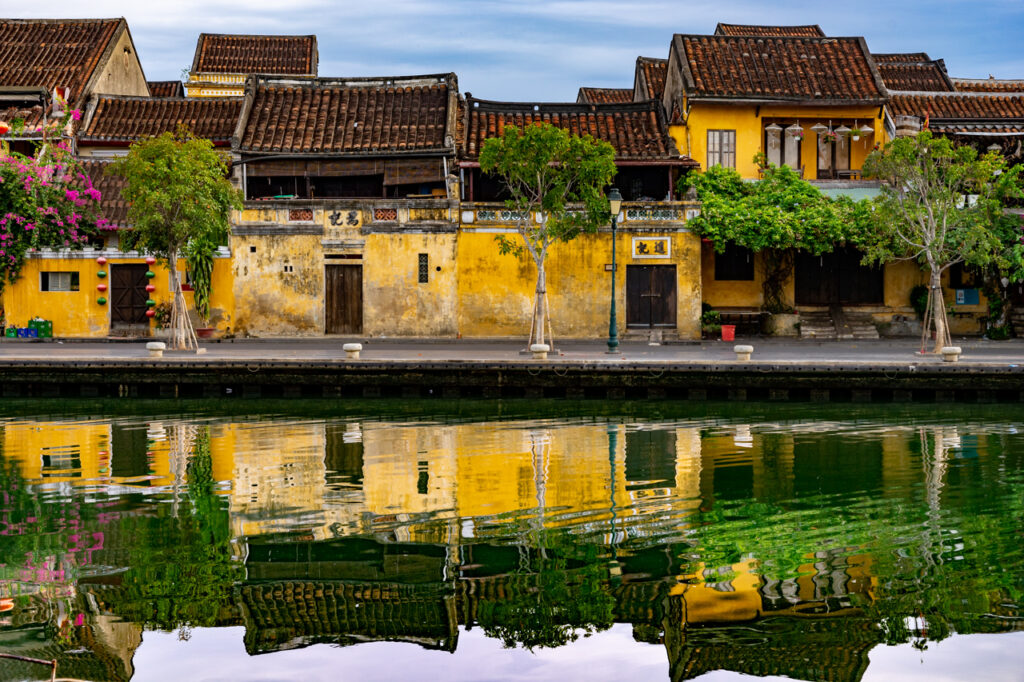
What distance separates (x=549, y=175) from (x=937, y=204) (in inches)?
393

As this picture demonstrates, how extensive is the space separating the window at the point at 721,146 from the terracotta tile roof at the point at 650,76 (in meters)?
4.95

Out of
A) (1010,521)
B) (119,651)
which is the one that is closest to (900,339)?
(1010,521)

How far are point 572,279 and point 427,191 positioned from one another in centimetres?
529

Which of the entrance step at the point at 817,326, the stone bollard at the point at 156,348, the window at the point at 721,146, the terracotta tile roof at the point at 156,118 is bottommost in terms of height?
the stone bollard at the point at 156,348

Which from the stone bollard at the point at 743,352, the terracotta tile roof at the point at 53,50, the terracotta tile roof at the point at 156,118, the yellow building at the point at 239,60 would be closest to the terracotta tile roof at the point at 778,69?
the stone bollard at the point at 743,352

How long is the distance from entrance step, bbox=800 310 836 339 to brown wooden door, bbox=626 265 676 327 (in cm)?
397

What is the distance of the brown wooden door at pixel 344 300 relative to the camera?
37531 mm

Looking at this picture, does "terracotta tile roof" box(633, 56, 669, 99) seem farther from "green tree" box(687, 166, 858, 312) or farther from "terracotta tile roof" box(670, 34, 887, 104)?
"green tree" box(687, 166, 858, 312)

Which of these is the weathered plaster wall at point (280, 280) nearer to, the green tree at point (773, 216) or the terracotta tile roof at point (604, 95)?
the green tree at point (773, 216)

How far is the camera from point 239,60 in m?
57.6

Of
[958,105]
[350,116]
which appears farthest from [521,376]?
[958,105]

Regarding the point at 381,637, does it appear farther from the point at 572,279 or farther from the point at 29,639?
the point at 572,279

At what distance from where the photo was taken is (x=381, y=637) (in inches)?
451

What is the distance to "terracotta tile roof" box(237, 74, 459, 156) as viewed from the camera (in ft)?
125
